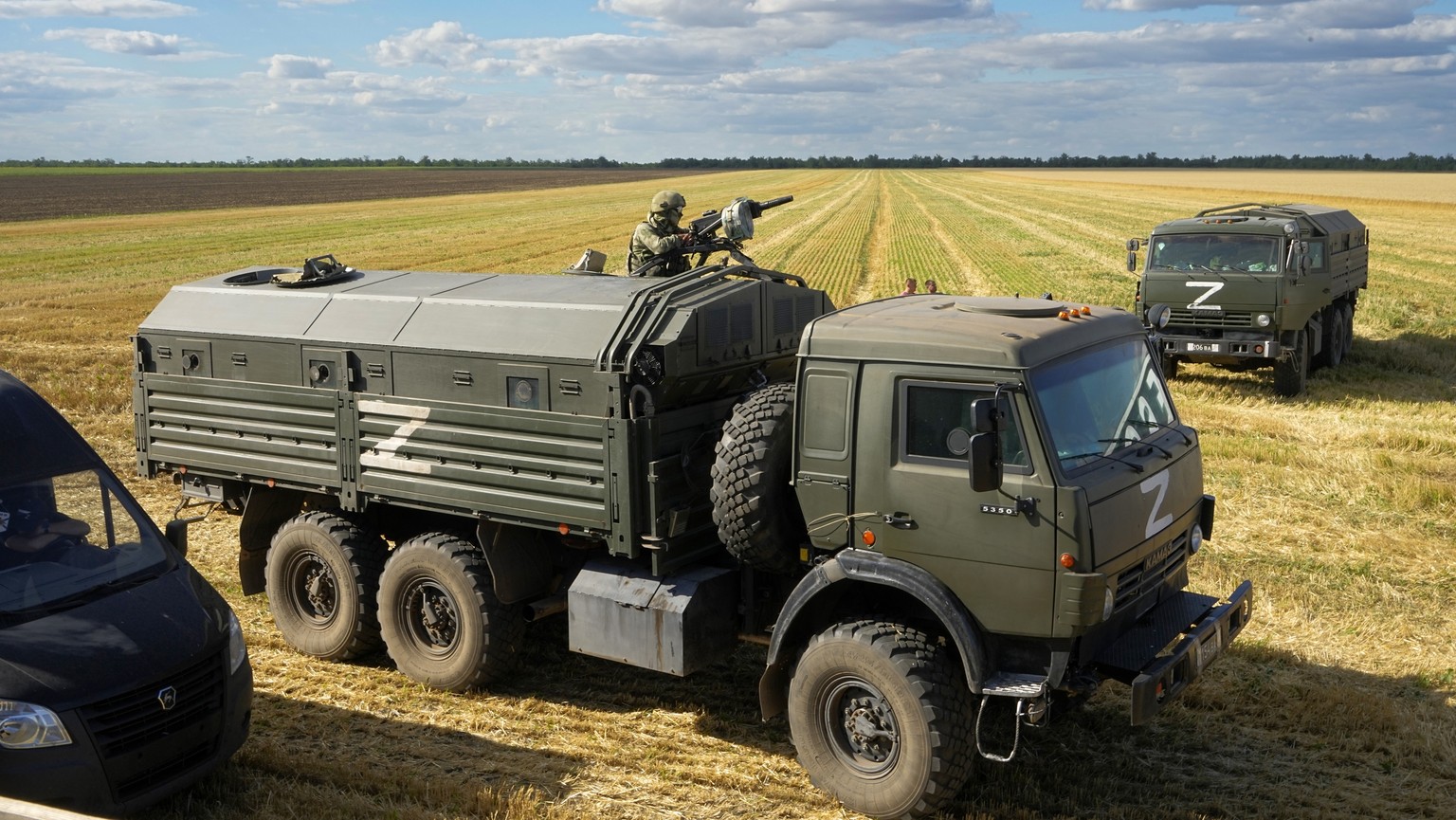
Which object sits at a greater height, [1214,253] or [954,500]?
[1214,253]

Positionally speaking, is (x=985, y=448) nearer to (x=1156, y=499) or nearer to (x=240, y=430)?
(x=1156, y=499)

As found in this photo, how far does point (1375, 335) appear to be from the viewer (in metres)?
22.0

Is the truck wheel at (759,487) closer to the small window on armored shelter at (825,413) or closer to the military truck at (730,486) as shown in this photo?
the military truck at (730,486)

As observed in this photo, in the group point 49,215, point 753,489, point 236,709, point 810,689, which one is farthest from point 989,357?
point 49,215

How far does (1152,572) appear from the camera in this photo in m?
6.42

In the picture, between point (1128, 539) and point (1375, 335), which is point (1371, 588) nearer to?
point (1128, 539)

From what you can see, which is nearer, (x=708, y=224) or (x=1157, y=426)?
(x=1157, y=426)

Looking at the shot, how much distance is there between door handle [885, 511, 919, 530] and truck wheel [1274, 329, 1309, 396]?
1231 cm

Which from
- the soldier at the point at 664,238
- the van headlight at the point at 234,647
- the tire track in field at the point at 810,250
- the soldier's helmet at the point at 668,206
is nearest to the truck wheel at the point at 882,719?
the van headlight at the point at 234,647

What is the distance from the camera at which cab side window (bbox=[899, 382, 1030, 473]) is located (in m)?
5.91

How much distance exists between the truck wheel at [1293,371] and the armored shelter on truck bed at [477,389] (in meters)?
10.6

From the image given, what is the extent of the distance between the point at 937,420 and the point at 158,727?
13.4ft

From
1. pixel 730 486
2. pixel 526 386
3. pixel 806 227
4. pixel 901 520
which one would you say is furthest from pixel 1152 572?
pixel 806 227

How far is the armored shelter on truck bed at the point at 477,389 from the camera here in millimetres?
7035
